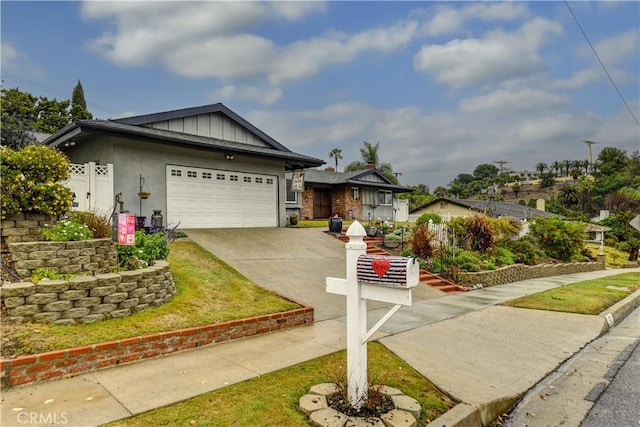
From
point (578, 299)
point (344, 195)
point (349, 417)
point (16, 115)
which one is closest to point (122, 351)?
point (349, 417)

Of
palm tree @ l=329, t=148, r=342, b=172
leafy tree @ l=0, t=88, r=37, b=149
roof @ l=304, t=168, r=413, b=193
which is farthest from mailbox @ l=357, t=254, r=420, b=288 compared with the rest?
palm tree @ l=329, t=148, r=342, b=172

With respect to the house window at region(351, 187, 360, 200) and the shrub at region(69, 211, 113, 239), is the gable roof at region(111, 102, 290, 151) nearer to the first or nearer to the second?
the shrub at region(69, 211, 113, 239)

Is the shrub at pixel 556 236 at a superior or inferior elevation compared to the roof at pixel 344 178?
inferior

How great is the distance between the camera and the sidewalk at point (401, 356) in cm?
336

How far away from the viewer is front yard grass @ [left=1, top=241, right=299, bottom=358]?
4168mm

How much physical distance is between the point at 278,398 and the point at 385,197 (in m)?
25.1

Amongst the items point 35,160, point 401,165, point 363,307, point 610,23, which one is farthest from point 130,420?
point 401,165

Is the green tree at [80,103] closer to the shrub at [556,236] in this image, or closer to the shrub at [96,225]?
the shrub at [96,225]

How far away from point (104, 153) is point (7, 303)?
826cm

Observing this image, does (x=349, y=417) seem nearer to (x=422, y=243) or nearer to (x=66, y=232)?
(x=66, y=232)

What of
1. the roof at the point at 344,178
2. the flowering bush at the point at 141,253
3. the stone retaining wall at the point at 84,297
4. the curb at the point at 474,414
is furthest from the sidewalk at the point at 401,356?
the roof at the point at 344,178

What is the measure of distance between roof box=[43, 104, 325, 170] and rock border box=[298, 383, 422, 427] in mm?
9925

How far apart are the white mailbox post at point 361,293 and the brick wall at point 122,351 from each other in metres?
2.62

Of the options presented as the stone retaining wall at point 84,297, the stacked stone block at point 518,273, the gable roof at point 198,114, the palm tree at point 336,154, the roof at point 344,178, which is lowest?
the stacked stone block at point 518,273
